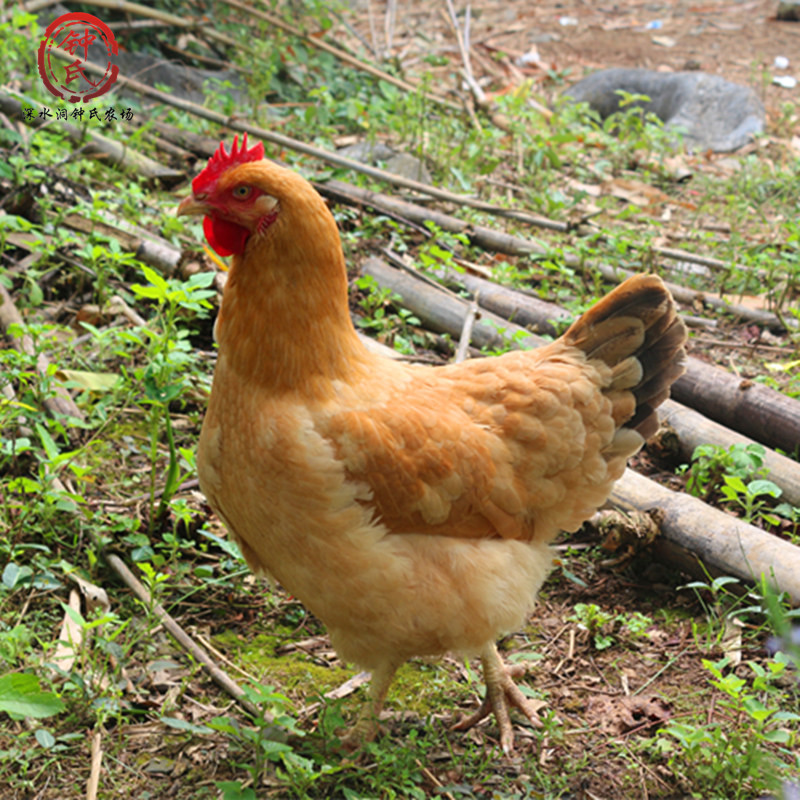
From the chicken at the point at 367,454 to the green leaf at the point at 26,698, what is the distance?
3.04 ft

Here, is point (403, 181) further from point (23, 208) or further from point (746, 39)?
point (746, 39)

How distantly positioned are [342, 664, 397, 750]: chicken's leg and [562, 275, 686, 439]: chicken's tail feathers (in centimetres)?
148

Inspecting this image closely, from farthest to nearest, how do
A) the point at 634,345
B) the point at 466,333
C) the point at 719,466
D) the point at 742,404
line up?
the point at 466,333
the point at 742,404
the point at 719,466
the point at 634,345

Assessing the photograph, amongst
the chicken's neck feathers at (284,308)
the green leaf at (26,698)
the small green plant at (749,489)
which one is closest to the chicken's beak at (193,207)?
the chicken's neck feathers at (284,308)

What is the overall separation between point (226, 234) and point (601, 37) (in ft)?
41.7

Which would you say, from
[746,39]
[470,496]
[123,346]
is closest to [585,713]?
[470,496]

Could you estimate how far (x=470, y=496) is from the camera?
10.6ft

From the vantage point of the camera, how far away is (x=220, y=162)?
303 centimetres

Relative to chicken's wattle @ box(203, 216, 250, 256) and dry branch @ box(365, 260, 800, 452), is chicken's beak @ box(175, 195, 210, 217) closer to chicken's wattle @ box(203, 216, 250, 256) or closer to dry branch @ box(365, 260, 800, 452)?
chicken's wattle @ box(203, 216, 250, 256)

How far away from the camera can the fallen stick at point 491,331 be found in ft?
14.0

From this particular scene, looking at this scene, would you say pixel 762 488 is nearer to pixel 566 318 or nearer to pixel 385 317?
pixel 566 318

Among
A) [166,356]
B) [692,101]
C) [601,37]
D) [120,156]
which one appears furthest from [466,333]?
[601,37]

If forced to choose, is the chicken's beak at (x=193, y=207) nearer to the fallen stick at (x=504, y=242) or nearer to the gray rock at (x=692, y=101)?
the fallen stick at (x=504, y=242)

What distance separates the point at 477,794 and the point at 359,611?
831 millimetres
